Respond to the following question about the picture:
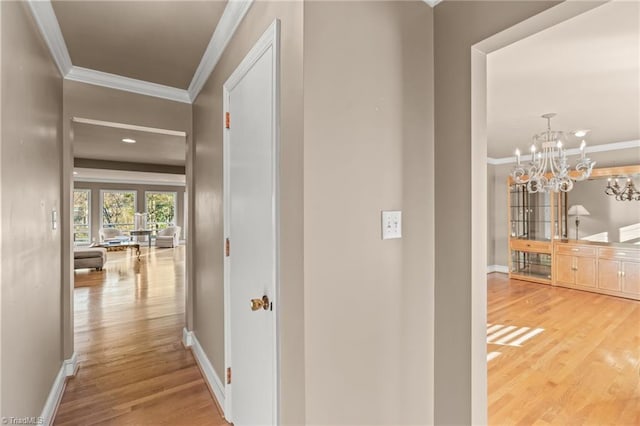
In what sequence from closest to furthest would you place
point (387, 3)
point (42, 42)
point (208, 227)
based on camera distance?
point (387, 3)
point (42, 42)
point (208, 227)

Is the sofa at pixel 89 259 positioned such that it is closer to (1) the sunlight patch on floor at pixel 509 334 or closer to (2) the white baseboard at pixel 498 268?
(1) the sunlight patch on floor at pixel 509 334

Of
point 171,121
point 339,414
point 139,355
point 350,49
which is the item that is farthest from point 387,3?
point 139,355

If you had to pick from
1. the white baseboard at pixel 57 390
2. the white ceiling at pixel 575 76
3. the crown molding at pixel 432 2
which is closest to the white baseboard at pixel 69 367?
the white baseboard at pixel 57 390

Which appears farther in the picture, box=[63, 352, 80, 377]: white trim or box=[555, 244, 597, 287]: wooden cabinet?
box=[555, 244, 597, 287]: wooden cabinet

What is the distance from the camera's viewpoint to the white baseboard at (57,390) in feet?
6.42

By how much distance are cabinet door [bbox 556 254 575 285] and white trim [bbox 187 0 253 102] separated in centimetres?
637

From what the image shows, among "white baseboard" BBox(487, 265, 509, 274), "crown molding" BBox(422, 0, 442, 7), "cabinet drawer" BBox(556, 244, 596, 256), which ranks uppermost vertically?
"crown molding" BBox(422, 0, 442, 7)

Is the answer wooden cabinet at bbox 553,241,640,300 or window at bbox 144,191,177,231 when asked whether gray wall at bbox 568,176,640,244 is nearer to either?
wooden cabinet at bbox 553,241,640,300

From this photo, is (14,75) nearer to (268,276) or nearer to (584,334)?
(268,276)

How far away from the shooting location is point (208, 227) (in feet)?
8.17

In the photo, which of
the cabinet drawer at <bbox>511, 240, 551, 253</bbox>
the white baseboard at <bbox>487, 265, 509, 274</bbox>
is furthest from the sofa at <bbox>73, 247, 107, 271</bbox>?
the cabinet drawer at <bbox>511, 240, 551, 253</bbox>

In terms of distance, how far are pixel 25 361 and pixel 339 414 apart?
5.44ft

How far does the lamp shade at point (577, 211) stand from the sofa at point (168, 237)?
36.5 feet

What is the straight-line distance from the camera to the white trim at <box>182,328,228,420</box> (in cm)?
213
